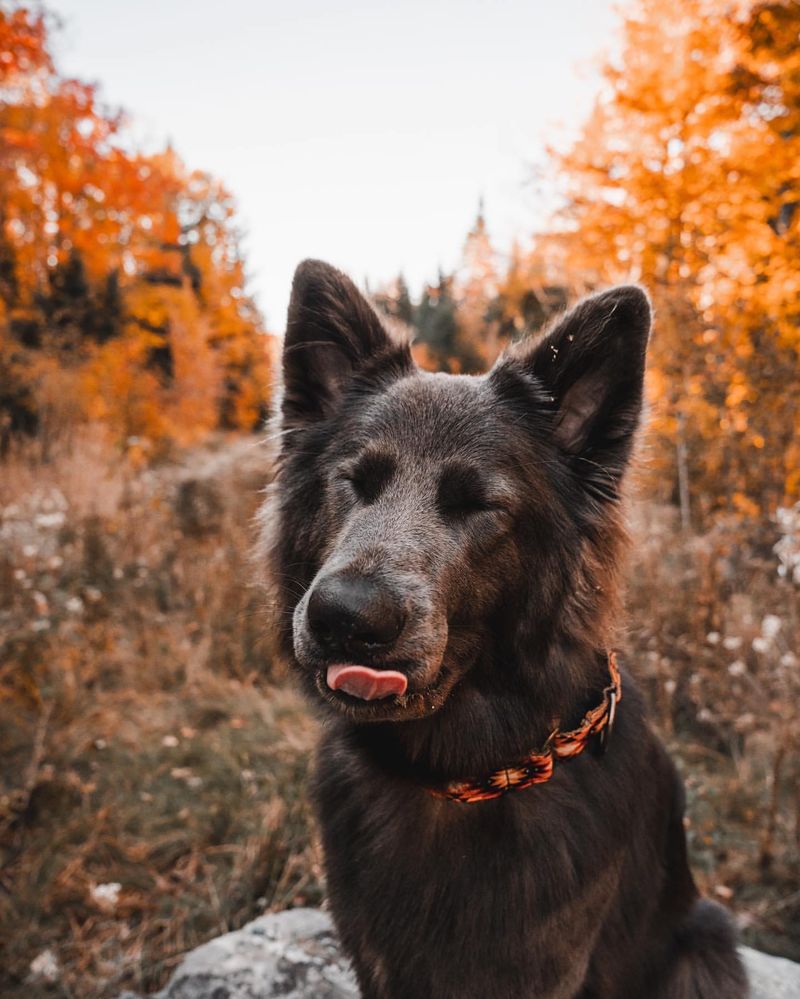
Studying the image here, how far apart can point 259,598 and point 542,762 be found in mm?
4489

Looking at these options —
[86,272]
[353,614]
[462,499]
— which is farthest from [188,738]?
[86,272]

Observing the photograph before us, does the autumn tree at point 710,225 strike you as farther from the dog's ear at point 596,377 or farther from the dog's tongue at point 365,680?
the dog's tongue at point 365,680

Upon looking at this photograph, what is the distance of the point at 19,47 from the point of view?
11.4m

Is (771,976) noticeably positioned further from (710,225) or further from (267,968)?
(710,225)

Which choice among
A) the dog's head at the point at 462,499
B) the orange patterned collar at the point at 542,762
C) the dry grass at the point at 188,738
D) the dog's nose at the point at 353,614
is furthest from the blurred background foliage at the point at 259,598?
the dog's nose at the point at 353,614

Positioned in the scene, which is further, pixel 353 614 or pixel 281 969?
pixel 281 969

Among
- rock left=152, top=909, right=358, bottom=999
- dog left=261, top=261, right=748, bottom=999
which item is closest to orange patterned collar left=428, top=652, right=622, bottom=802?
dog left=261, top=261, right=748, bottom=999

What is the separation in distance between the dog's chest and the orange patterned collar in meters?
0.08

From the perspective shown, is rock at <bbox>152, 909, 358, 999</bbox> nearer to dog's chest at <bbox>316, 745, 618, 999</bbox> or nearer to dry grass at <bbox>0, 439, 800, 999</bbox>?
dry grass at <bbox>0, 439, 800, 999</bbox>

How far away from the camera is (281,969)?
241cm

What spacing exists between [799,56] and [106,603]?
843 centimetres

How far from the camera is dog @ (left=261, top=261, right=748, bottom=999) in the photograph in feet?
5.81

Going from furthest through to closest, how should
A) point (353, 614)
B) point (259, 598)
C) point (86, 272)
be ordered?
1. point (86, 272)
2. point (259, 598)
3. point (353, 614)

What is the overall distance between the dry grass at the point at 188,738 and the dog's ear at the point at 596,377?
7.01 feet
